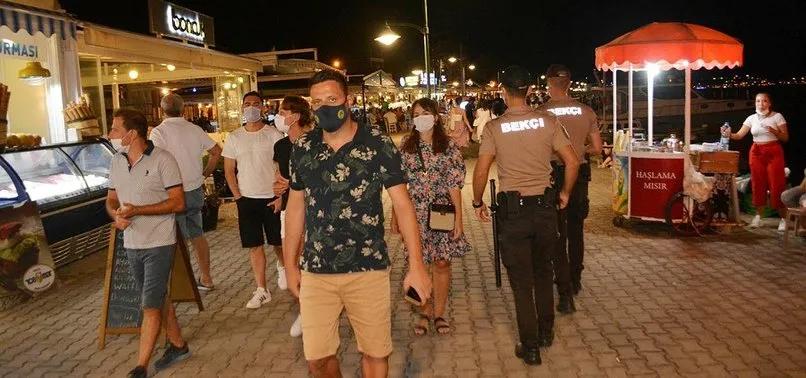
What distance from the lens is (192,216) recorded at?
682 centimetres

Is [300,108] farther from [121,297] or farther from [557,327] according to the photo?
[557,327]

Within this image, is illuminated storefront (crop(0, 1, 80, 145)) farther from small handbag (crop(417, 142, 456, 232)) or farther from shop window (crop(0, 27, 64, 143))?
small handbag (crop(417, 142, 456, 232))

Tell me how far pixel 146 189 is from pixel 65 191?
13.8 feet

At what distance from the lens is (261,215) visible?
246 inches

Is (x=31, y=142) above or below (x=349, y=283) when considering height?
above

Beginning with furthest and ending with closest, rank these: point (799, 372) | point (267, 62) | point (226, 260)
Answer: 1. point (267, 62)
2. point (226, 260)
3. point (799, 372)

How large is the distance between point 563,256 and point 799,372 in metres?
1.88

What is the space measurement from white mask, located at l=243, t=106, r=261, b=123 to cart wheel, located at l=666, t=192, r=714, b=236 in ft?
17.8

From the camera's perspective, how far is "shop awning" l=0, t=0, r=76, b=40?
8719 mm

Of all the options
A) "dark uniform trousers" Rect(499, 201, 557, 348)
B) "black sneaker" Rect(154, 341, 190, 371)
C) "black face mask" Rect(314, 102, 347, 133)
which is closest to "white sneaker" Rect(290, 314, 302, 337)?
"black sneaker" Rect(154, 341, 190, 371)

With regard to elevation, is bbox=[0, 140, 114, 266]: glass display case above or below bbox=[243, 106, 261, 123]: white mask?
below

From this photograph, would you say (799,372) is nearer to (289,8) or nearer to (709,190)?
(709,190)

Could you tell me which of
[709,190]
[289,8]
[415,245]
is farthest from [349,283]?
[289,8]

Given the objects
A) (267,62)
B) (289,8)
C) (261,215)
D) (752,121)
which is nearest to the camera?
(261,215)
